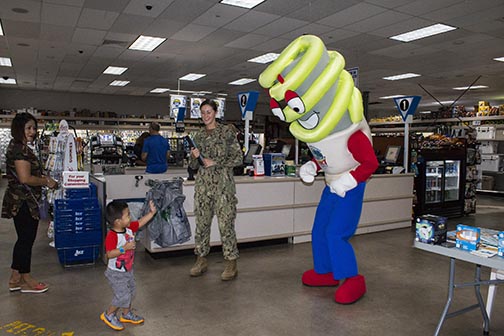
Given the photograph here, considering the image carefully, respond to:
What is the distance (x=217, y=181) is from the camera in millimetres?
4121

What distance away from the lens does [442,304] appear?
3658 mm

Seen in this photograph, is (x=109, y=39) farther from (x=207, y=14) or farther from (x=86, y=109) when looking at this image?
(x=86, y=109)

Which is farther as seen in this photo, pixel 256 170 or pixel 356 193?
pixel 256 170

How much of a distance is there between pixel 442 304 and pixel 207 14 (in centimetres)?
561

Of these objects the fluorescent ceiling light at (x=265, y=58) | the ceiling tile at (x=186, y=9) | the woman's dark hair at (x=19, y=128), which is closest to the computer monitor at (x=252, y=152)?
the ceiling tile at (x=186, y=9)

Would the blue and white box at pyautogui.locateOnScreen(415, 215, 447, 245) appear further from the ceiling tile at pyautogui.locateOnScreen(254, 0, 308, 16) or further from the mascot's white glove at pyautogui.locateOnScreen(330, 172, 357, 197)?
the ceiling tile at pyautogui.locateOnScreen(254, 0, 308, 16)

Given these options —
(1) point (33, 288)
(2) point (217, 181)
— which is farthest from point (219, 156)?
(1) point (33, 288)

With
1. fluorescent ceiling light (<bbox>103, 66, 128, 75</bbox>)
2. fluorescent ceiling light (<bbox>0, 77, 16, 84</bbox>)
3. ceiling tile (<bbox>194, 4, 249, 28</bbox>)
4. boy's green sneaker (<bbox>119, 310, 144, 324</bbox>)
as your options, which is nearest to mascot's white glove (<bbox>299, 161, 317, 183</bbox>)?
boy's green sneaker (<bbox>119, 310, 144, 324</bbox>)

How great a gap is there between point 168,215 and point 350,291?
2083 millimetres

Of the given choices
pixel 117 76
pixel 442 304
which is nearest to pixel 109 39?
pixel 117 76

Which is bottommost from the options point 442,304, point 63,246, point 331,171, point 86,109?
point 442,304

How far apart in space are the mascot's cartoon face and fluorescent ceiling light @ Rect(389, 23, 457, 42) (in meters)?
5.06

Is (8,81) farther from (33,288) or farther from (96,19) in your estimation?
(33,288)

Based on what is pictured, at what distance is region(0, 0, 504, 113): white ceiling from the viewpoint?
6469 millimetres
